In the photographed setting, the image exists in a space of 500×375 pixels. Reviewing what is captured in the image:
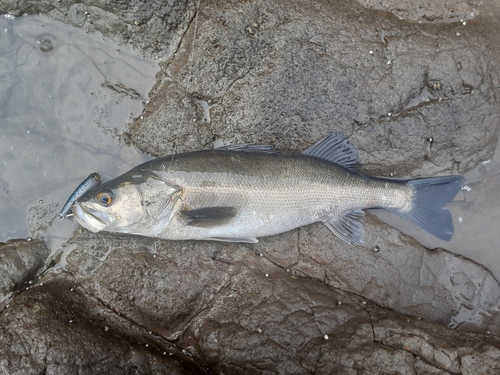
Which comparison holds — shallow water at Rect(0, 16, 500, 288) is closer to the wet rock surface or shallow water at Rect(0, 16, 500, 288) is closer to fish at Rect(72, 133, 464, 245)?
the wet rock surface

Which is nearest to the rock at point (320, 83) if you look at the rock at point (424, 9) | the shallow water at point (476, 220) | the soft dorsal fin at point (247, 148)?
the rock at point (424, 9)

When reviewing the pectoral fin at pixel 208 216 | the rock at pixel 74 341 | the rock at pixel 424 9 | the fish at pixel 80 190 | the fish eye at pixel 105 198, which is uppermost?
the rock at pixel 424 9

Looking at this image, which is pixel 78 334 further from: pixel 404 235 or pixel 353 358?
pixel 404 235

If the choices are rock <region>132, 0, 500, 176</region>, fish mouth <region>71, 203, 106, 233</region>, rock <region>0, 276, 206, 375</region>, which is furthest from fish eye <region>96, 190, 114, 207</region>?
rock <region>0, 276, 206, 375</region>

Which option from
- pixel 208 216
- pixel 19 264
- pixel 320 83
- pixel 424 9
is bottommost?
pixel 19 264

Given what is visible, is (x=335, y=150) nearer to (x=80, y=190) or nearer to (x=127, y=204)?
(x=127, y=204)

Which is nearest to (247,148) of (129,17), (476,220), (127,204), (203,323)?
(127,204)

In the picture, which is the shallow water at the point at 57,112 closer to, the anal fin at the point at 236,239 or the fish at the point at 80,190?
the fish at the point at 80,190
